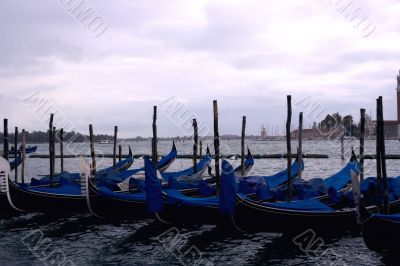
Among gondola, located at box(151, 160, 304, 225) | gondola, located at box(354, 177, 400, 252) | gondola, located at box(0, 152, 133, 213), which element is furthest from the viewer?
gondola, located at box(0, 152, 133, 213)

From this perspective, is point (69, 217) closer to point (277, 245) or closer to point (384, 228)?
point (277, 245)

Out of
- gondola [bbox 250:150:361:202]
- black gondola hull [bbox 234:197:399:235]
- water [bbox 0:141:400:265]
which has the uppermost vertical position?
gondola [bbox 250:150:361:202]

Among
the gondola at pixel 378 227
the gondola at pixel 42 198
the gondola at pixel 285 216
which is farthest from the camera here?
the gondola at pixel 42 198

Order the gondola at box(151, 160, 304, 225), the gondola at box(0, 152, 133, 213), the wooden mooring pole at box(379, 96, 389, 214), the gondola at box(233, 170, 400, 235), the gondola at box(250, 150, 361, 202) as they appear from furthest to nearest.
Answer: the gondola at box(0, 152, 133, 213), the gondola at box(250, 150, 361, 202), the gondola at box(151, 160, 304, 225), the gondola at box(233, 170, 400, 235), the wooden mooring pole at box(379, 96, 389, 214)

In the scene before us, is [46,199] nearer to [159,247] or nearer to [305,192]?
[159,247]

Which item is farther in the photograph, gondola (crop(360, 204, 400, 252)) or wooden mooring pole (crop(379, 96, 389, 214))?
wooden mooring pole (crop(379, 96, 389, 214))

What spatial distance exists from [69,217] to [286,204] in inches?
252

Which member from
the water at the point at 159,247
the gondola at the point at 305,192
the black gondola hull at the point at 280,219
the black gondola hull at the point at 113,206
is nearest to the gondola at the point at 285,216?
the black gondola hull at the point at 280,219

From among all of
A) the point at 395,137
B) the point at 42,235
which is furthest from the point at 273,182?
the point at 395,137

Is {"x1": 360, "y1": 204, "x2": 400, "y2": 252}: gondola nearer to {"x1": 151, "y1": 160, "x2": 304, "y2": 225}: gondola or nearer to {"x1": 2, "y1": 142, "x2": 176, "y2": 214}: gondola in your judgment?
{"x1": 151, "y1": 160, "x2": 304, "y2": 225}: gondola

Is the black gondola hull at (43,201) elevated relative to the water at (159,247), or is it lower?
elevated

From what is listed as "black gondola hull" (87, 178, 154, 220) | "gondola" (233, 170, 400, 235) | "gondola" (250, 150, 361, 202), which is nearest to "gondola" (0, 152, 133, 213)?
"black gondola hull" (87, 178, 154, 220)

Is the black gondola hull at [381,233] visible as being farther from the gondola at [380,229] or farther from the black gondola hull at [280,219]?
the black gondola hull at [280,219]

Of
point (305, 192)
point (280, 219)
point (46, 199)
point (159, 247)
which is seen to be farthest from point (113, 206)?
point (305, 192)
